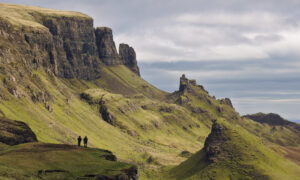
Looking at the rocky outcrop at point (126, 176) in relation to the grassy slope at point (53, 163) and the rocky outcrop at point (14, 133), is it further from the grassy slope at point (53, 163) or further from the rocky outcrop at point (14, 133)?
the rocky outcrop at point (14, 133)

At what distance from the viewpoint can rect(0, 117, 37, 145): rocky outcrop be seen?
392ft

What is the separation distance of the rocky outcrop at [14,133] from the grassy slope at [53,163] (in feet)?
59.2

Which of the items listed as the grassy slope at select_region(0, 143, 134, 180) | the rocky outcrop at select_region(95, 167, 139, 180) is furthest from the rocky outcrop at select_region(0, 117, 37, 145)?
the rocky outcrop at select_region(95, 167, 139, 180)

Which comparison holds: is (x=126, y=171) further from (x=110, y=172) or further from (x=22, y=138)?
(x=22, y=138)

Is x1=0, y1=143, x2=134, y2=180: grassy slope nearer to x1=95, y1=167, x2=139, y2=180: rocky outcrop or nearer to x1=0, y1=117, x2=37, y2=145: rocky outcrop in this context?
x1=95, y1=167, x2=139, y2=180: rocky outcrop

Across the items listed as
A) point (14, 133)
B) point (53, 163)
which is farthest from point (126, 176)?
point (14, 133)

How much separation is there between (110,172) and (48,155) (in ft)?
63.3

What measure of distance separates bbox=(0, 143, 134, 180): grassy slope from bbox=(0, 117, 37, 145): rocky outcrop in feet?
59.2

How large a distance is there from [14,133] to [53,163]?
162 ft

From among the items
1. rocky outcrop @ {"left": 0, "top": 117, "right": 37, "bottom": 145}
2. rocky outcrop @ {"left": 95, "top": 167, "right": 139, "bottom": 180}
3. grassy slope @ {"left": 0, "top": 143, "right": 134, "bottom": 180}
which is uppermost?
rocky outcrop @ {"left": 0, "top": 117, "right": 37, "bottom": 145}

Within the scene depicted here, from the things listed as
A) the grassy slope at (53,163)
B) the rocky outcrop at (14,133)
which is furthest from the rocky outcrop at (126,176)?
the rocky outcrop at (14,133)

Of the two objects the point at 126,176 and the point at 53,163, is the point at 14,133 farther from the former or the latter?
the point at 126,176

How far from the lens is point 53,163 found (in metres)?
85.9

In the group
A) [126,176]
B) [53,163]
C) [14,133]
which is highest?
[14,133]
